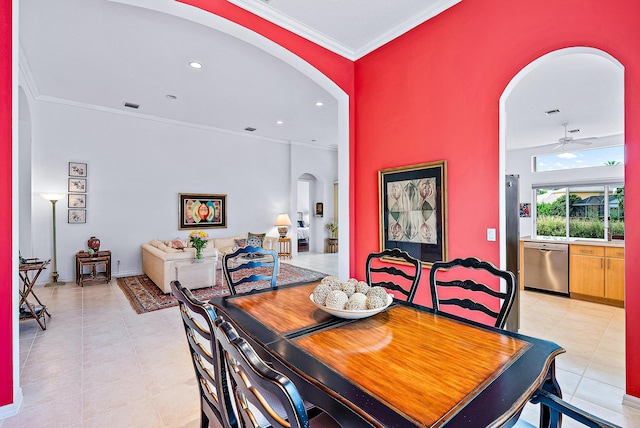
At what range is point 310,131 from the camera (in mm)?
7727

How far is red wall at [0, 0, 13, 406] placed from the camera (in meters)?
1.98

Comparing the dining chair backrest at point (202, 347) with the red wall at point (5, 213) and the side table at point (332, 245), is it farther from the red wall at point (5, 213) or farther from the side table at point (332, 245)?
the side table at point (332, 245)

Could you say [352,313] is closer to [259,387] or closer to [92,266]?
[259,387]

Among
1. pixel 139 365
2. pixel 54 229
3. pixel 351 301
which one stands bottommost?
pixel 139 365

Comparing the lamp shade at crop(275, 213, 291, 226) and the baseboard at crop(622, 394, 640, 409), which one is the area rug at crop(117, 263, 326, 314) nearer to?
the lamp shade at crop(275, 213, 291, 226)

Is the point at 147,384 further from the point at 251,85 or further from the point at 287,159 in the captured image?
the point at 287,159

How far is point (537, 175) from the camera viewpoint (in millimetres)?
7641

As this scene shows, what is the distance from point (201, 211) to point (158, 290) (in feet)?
8.78

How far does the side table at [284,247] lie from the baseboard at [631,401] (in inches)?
281

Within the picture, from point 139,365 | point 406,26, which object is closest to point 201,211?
point 139,365

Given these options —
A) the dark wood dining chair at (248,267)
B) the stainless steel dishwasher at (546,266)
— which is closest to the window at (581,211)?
the stainless steel dishwasher at (546,266)

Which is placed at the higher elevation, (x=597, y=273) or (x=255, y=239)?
(x=255, y=239)

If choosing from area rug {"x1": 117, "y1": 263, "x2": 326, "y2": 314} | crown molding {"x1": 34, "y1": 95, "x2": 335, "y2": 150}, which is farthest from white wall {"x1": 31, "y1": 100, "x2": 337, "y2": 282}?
area rug {"x1": 117, "y1": 263, "x2": 326, "y2": 314}

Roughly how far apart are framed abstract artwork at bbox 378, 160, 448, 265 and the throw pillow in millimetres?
4039
